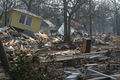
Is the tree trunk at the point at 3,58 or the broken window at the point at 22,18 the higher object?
the broken window at the point at 22,18

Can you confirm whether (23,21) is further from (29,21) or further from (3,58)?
(3,58)

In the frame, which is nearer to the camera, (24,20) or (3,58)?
(3,58)

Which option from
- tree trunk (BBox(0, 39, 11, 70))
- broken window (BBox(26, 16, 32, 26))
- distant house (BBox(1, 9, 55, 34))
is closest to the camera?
tree trunk (BBox(0, 39, 11, 70))

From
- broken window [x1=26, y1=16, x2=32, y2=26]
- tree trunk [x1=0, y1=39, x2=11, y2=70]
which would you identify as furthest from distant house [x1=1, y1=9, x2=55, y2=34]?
tree trunk [x1=0, y1=39, x2=11, y2=70]

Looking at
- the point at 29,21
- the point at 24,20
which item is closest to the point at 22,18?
the point at 24,20

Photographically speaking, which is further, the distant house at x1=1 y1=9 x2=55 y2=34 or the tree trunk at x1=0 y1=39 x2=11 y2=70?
the distant house at x1=1 y1=9 x2=55 y2=34

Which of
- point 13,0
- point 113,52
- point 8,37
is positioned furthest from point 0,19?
point 113,52

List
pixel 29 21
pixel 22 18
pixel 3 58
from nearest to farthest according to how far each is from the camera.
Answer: pixel 3 58, pixel 22 18, pixel 29 21

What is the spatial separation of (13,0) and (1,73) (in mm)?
23333

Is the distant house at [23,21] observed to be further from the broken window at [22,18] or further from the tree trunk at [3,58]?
the tree trunk at [3,58]

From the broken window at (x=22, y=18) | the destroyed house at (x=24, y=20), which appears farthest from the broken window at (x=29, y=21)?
the broken window at (x=22, y=18)

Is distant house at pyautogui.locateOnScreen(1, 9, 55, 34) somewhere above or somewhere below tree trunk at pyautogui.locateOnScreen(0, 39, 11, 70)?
above

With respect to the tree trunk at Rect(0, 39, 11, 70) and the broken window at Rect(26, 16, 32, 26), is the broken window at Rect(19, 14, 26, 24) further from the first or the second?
the tree trunk at Rect(0, 39, 11, 70)

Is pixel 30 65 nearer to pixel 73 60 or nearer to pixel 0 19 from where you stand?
pixel 73 60
